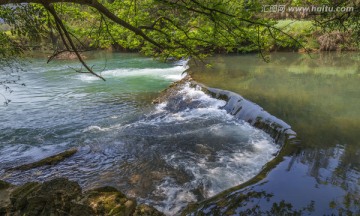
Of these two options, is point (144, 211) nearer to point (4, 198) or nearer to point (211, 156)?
point (4, 198)

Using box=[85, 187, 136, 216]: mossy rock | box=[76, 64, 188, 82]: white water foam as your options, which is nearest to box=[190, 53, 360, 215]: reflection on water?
box=[76, 64, 188, 82]: white water foam

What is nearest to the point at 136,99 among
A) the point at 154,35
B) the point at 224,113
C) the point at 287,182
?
the point at 224,113

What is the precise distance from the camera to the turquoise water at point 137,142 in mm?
5531

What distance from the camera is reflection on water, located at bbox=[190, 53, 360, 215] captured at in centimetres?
443

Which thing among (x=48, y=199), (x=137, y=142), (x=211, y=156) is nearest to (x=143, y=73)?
(x=137, y=142)

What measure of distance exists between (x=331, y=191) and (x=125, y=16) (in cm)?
387

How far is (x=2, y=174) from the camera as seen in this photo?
20.4 ft

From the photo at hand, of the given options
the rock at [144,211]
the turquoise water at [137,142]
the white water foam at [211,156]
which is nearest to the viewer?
the rock at [144,211]

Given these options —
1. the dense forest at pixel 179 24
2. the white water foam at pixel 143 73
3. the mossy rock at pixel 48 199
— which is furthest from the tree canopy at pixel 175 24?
the white water foam at pixel 143 73

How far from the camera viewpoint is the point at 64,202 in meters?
3.54

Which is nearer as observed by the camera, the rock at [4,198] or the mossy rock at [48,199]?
the mossy rock at [48,199]

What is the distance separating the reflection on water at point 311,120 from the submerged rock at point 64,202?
1632 millimetres

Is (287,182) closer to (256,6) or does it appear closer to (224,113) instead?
(256,6)

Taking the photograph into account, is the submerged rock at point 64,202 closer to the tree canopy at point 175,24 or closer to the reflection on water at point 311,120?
the tree canopy at point 175,24
